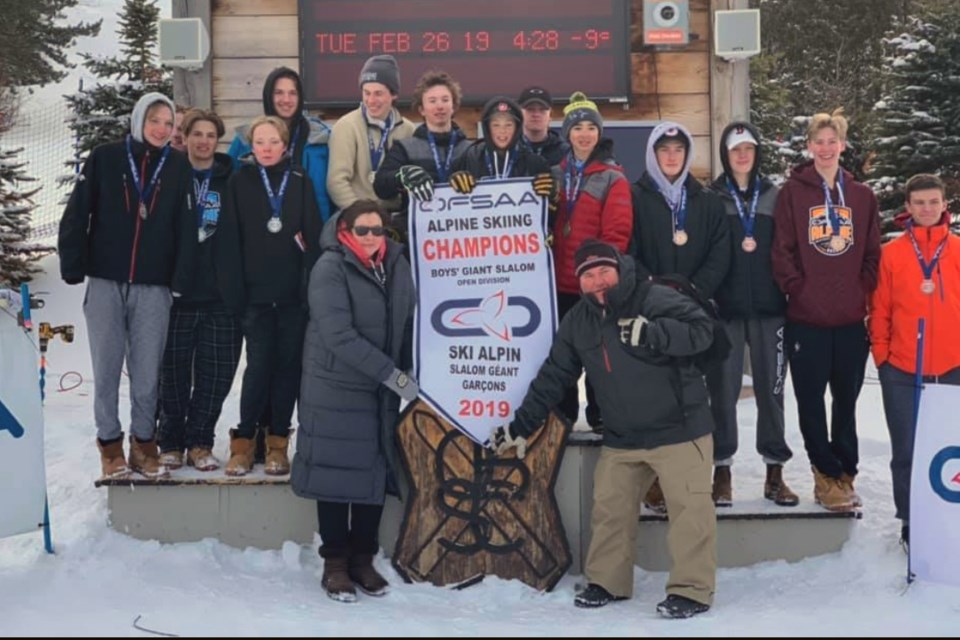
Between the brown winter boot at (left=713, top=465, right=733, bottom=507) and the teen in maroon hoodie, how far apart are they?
45 cm

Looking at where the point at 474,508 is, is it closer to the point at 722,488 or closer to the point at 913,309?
the point at 722,488

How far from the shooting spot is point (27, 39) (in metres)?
24.2

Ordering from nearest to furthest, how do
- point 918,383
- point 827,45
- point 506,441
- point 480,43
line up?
point 918,383
point 506,441
point 480,43
point 827,45

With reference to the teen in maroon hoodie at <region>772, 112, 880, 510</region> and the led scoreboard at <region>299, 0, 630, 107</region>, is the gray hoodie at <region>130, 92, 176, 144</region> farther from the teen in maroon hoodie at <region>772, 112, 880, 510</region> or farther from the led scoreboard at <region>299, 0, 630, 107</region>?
the teen in maroon hoodie at <region>772, 112, 880, 510</region>

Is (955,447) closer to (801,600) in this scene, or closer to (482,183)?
(801,600)

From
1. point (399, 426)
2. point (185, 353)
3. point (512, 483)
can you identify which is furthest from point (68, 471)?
point (512, 483)

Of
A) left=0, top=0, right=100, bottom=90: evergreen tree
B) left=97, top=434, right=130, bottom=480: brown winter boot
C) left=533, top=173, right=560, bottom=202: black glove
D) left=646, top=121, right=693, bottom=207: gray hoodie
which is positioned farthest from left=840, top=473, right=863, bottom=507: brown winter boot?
left=0, top=0, right=100, bottom=90: evergreen tree

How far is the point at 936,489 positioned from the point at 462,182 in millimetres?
2597

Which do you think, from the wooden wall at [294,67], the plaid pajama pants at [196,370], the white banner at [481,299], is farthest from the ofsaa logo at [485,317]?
the wooden wall at [294,67]

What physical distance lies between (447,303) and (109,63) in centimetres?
1292

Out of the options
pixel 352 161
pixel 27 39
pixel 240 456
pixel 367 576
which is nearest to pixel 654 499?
pixel 367 576

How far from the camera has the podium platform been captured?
4.82 meters

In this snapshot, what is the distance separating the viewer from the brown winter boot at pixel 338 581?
14.3ft

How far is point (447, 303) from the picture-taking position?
4.80 meters
